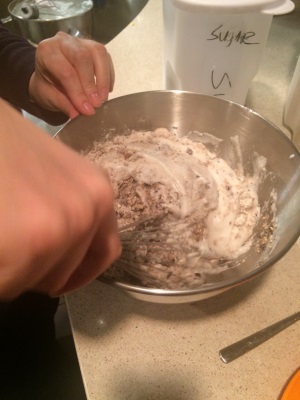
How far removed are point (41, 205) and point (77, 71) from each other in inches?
19.1

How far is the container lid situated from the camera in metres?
0.55

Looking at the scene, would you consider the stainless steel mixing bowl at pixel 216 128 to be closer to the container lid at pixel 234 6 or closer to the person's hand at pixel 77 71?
the person's hand at pixel 77 71

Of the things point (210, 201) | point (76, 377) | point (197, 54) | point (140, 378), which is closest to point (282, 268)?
point (210, 201)

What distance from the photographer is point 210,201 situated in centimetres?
67

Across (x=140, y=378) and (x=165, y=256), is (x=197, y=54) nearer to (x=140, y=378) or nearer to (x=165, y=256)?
(x=165, y=256)

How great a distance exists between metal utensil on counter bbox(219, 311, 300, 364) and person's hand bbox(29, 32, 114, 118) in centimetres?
46

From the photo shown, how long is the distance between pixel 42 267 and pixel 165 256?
40 centimetres

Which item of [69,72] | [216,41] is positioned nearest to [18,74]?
[69,72]

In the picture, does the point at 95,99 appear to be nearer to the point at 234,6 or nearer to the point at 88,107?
the point at 88,107

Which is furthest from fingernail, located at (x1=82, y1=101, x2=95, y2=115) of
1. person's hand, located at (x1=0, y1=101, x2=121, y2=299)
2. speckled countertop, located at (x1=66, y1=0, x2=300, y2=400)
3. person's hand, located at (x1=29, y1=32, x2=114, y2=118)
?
person's hand, located at (x1=0, y1=101, x2=121, y2=299)

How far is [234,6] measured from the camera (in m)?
0.56

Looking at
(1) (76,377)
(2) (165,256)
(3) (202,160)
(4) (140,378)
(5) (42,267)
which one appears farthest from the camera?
(1) (76,377)

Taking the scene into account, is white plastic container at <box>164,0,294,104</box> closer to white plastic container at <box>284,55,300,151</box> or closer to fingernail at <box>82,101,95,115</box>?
white plastic container at <box>284,55,300,151</box>

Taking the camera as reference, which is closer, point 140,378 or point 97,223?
point 97,223
